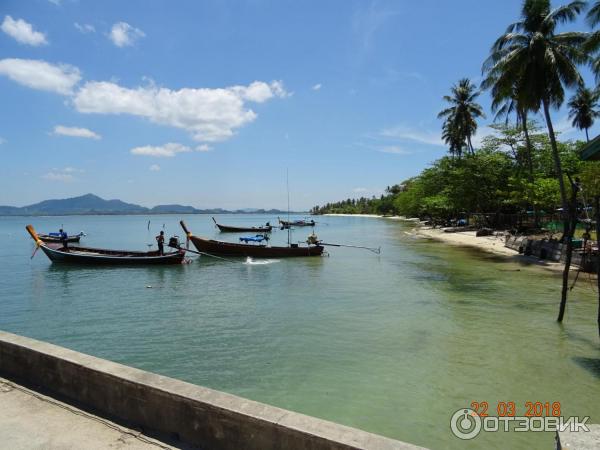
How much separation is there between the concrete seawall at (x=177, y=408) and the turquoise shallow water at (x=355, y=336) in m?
4.16

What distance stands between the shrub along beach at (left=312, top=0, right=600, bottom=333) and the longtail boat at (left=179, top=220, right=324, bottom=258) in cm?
1698

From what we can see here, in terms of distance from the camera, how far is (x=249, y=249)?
31094mm

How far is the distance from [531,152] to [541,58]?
2071 cm

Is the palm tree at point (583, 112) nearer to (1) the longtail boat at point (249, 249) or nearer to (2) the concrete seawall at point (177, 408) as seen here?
(1) the longtail boat at point (249, 249)

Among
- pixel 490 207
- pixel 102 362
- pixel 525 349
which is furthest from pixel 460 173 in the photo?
pixel 102 362

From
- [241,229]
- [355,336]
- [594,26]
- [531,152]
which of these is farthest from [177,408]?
[241,229]

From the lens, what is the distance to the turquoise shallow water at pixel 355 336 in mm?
8188

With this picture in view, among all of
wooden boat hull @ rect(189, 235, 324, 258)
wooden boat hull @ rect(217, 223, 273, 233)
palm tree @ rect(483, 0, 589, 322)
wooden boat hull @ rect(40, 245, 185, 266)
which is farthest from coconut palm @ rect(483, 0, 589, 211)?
wooden boat hull @ rect(217, 223, 273, 233)

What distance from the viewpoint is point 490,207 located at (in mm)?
49375

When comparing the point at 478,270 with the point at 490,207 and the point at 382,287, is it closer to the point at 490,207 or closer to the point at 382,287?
the point at 382,287

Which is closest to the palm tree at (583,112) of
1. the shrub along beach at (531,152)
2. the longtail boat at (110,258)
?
the shrub along beach at (531,152)

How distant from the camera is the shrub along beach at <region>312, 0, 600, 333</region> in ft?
66.3

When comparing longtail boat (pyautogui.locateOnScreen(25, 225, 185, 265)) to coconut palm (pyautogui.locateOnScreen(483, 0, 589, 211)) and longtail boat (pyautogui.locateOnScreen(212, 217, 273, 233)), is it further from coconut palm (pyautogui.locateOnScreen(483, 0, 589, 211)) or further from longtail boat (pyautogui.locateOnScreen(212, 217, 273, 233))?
longtail boat (pyautogui.locateOnScreen(212, 217, 273, 233))

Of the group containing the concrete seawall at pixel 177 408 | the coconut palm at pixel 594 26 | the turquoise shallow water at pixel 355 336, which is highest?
the coconut palm at pixel 594 26
